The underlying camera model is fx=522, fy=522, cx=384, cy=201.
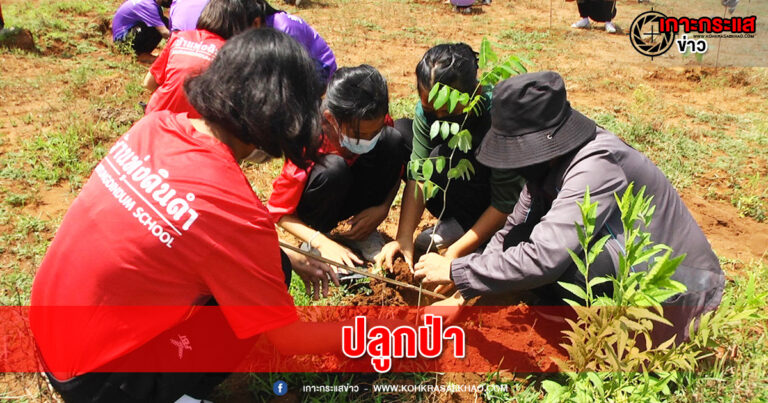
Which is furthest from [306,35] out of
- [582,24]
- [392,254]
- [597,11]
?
[597,11]

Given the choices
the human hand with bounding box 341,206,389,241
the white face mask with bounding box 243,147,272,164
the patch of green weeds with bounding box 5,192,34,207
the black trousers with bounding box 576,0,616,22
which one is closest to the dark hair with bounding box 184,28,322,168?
the white face mask with bounding box 243,147,272,164

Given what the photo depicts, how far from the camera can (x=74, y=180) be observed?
355cm

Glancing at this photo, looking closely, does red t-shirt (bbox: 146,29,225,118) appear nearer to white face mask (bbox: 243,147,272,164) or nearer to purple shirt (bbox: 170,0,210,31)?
purple shirt (bbox: 170,0,210,31)

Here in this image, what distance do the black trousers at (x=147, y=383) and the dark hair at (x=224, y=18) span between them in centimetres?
184

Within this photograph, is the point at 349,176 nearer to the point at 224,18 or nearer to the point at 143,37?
the point at 224,18

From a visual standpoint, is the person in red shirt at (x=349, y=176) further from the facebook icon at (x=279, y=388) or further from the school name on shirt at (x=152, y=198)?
the school name on shirt at (x=152, y=198)

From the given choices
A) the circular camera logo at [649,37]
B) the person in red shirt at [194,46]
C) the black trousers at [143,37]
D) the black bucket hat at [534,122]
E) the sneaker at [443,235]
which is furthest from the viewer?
the circular camera logo at [649,37]

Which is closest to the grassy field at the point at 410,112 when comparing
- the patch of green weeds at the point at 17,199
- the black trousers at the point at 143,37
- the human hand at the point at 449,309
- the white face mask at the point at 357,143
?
the patch of green weeds at the point at 17,199

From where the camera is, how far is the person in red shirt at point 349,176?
236 cm

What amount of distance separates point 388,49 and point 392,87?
157cm

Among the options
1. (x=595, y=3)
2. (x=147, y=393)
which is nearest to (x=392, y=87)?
(x=147, y=393)

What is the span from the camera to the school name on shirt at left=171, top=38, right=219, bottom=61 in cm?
284

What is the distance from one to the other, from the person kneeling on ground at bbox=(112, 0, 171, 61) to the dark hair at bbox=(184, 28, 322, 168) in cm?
494

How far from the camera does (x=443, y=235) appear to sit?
297cm
